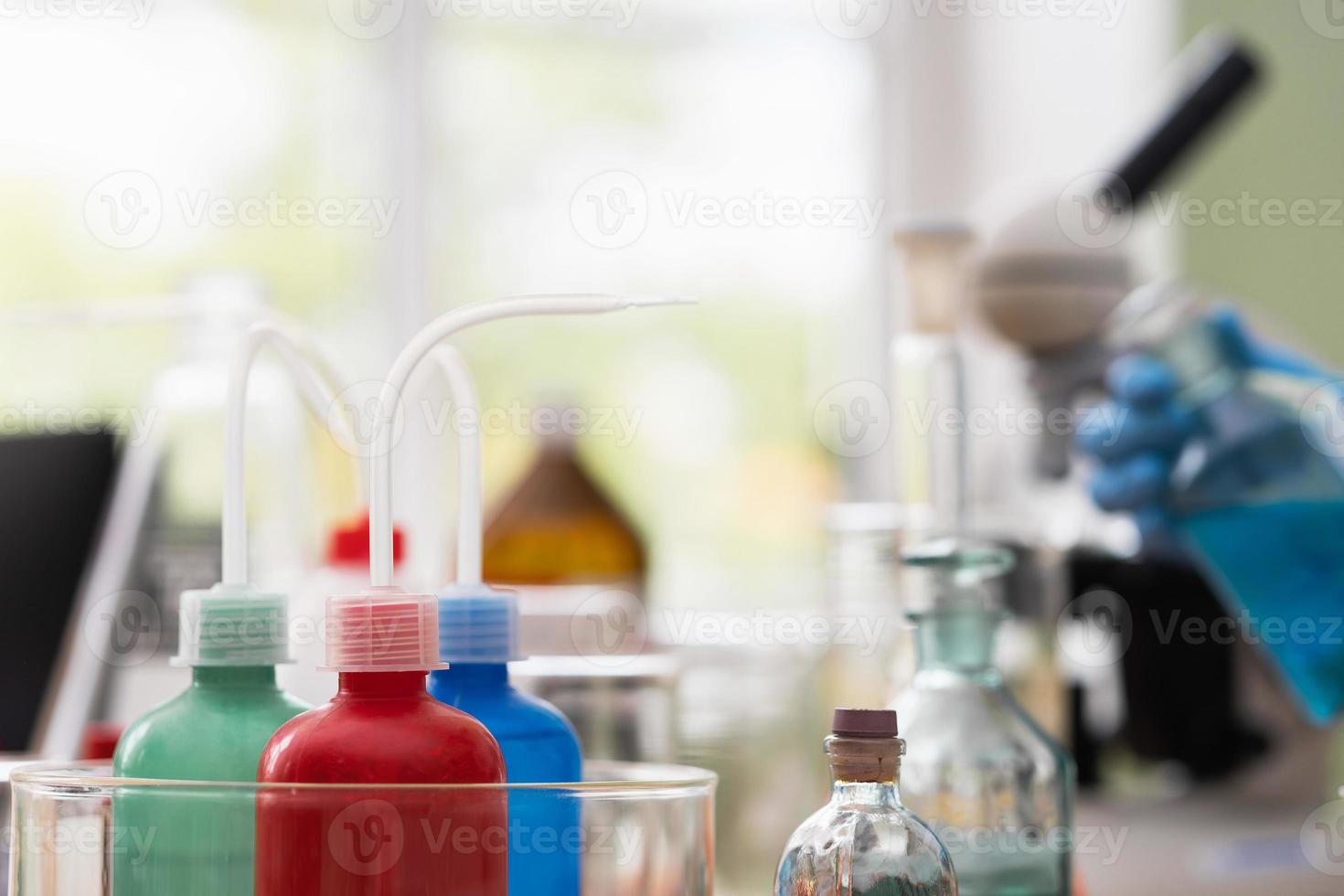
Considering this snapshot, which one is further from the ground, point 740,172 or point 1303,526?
point 740,172

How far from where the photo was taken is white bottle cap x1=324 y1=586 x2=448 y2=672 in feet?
1.27

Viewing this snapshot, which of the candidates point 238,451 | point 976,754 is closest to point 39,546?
point 238,451

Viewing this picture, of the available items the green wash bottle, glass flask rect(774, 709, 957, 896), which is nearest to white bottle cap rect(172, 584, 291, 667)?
the green wash bottle

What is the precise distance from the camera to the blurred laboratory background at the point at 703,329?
89 cm

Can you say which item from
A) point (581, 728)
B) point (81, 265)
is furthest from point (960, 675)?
point (81, 265)

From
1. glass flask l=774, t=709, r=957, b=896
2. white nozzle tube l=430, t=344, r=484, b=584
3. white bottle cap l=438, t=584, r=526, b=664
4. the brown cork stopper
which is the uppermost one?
white nozzle tube l=430, t=344, r=484, b=584

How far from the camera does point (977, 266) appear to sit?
3.10 ft

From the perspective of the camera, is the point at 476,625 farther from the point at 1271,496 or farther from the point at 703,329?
the point at 703,329

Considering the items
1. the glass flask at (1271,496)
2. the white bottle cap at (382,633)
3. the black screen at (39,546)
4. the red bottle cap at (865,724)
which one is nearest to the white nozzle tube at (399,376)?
the white bottle cap at (382,633)

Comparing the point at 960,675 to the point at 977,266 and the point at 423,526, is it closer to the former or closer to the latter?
the point at 977,266

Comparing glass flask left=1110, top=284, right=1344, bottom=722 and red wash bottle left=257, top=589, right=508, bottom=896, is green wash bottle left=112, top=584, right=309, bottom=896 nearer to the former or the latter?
red wash bottle left=257, top=589, right=508, bottom=896

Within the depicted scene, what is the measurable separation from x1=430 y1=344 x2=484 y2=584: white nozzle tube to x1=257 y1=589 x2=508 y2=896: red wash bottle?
0.07 metres

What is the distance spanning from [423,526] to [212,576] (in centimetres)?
103

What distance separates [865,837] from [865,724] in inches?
1.3
